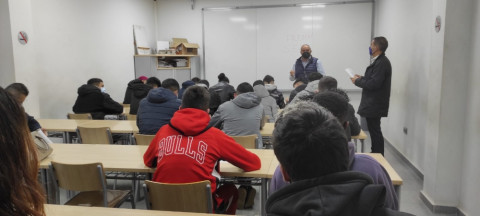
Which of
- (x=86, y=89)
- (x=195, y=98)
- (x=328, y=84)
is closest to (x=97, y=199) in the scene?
(x=195, y=98)

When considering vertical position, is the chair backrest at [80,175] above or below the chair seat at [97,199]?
above

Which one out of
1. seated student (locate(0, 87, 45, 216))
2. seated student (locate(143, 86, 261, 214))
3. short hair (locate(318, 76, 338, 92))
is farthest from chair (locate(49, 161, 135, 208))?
short hair (locate(318, 76, 338, 92))

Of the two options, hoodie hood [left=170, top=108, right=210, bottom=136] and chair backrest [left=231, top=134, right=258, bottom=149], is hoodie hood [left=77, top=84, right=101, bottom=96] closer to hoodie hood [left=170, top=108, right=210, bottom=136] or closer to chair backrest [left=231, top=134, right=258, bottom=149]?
chair backrest [left=231, top=134, right=258, bottom=149]

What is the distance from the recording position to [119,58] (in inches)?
282

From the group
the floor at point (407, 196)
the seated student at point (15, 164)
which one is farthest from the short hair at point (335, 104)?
the floor at point (407, 196)

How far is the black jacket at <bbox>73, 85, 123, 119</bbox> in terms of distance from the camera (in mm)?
4977

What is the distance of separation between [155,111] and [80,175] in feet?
4.58

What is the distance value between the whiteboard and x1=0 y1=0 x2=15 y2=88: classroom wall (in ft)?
14.2

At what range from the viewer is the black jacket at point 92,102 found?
4977mm

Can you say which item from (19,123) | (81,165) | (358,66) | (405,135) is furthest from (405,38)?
(19,123)

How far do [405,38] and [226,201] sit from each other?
145 inches

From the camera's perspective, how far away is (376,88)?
426 centimetres

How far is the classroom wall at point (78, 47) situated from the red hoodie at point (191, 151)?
3657 mm

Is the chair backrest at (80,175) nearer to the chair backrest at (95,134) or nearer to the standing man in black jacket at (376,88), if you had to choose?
the chair backrest at (95,134)
